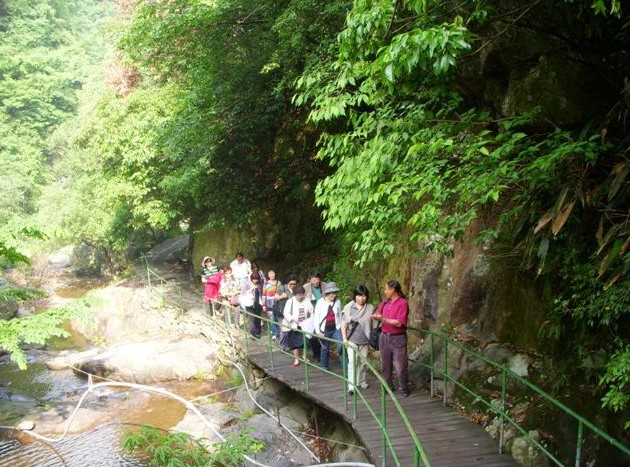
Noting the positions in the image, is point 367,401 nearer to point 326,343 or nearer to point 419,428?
point 419,428

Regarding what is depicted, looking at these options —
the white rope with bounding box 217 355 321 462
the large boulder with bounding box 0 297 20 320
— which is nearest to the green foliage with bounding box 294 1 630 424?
the white rope with bounding box 217 355 321 462

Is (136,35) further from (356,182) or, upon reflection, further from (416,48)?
(416,48)

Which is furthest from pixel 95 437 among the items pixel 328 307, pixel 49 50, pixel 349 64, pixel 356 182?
pixel 49 50

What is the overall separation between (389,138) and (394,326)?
2971 mm

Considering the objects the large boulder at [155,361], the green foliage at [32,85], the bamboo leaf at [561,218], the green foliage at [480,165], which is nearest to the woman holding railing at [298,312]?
the green foliage at [480,165]

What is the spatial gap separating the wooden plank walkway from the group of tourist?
0.34m

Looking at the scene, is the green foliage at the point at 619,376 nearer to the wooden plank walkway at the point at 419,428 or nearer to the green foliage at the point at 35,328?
the wooden plank walkway at the point at 419,428

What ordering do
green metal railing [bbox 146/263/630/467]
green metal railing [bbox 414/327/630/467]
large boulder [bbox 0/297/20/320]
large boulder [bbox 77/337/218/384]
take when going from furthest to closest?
large boulder [bbox 0/297/20/320] < large boulder [bbox 77/337/218/384] < green metal railing [bbox 146/263/630/467] < green metal railing [bbox 414/327/630/467]

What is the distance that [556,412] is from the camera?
6176mm

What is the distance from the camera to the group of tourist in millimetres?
7504

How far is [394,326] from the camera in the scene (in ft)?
24.4

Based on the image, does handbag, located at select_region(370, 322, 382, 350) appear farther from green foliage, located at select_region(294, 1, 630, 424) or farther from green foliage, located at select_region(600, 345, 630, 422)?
green foliage, located at select_region(600, 345, 630, 422)

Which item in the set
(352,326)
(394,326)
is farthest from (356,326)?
(394,326)

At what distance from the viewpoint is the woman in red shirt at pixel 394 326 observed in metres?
7.36
